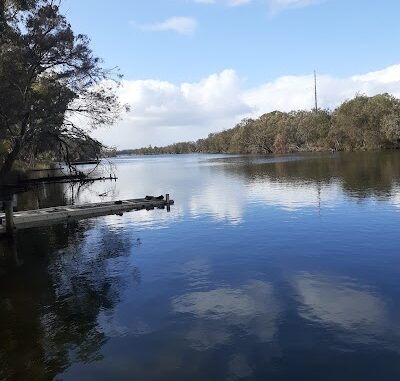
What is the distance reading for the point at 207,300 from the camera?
601 inches

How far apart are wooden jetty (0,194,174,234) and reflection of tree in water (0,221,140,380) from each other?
3200mm

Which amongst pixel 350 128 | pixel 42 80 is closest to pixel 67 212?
pixel 42 80

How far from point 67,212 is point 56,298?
18491 mm

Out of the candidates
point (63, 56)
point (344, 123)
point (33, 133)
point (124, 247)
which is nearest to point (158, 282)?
point (124, 247)

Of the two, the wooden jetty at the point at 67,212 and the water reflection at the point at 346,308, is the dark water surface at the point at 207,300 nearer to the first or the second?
the water reflection at the point at 346,308

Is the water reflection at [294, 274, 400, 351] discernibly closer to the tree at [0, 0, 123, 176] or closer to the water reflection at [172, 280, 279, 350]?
the water reflection at [172, 280, 279, 350]

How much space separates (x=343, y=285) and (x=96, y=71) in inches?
1205

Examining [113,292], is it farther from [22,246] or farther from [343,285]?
[22,246]

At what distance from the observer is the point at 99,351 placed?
465 inches

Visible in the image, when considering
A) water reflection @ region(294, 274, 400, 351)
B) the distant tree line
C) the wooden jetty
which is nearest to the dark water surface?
water reflection @ region(294, 274, 400, 351)

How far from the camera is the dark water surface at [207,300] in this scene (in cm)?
1094

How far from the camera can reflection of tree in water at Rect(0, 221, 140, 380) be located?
11594 mm

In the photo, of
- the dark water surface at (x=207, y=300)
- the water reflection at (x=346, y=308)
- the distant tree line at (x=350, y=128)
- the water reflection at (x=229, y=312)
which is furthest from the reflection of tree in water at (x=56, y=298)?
the distant tree line at (x=350, y=128)

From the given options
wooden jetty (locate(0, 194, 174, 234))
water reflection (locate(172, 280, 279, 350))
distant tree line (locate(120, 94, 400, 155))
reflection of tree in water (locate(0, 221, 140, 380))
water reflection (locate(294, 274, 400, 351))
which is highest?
distant tree line (locate(120, 94, 400, 155))
